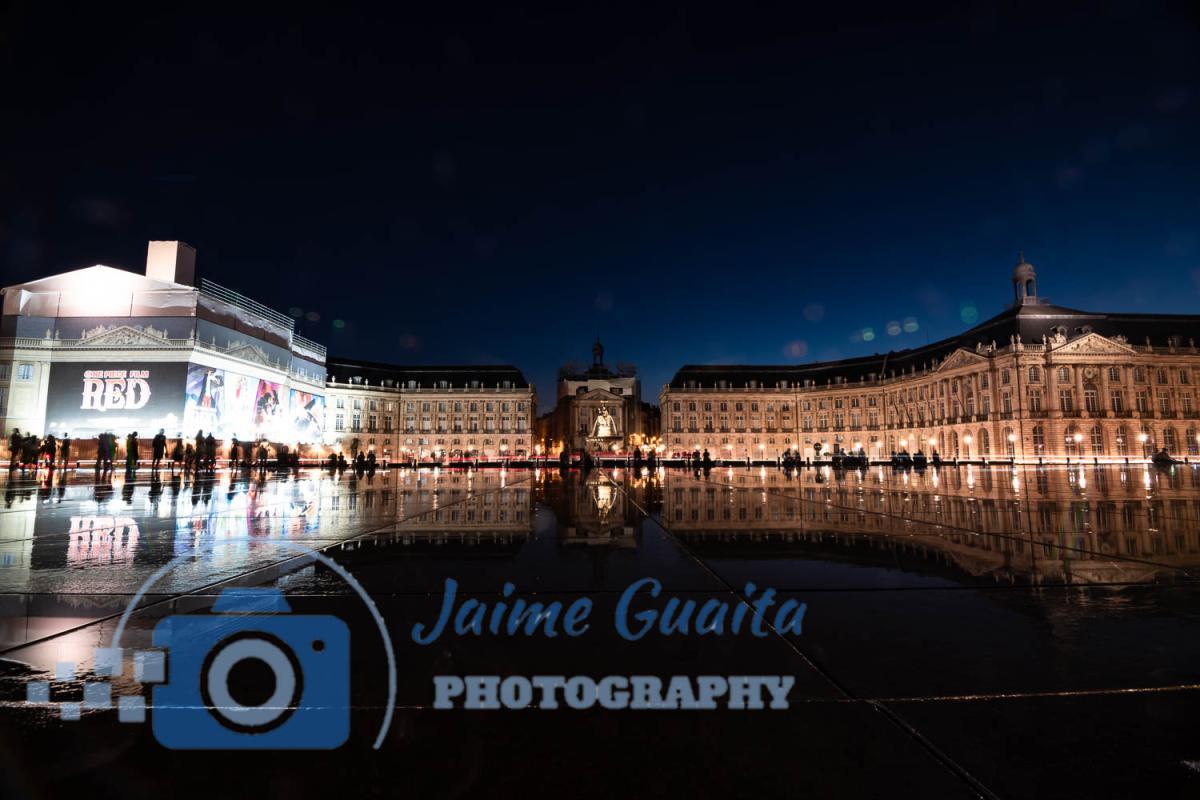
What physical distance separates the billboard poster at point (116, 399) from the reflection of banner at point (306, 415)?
Answer: 1377cm

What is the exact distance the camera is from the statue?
3868 inches

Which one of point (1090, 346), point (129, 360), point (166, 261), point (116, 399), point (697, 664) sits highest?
point (166, 261)

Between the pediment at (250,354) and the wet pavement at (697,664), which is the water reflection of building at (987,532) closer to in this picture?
the wet pavement at (697,664)

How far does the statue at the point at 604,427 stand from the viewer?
9825cm

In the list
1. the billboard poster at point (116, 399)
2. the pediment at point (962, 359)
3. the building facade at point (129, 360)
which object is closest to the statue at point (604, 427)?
the pediment at point (962, 359)

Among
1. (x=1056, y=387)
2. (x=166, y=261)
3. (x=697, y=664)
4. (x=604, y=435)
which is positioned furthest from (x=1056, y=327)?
(x=166, y=261)

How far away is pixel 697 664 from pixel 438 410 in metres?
105

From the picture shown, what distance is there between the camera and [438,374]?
349ft

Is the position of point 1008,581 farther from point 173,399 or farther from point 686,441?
point 686,441

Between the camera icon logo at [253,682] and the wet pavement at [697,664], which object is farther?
the camera icon logo at [253,682]

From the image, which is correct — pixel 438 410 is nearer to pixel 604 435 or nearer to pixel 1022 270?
pixel 604 435

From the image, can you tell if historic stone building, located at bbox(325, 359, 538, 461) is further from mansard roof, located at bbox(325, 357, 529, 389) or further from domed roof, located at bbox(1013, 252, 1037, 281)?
domed roof, located at bbox(1013, 252, 1037, 281)

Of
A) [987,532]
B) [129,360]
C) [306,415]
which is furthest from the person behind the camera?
[306,415]

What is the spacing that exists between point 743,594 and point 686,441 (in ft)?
341
